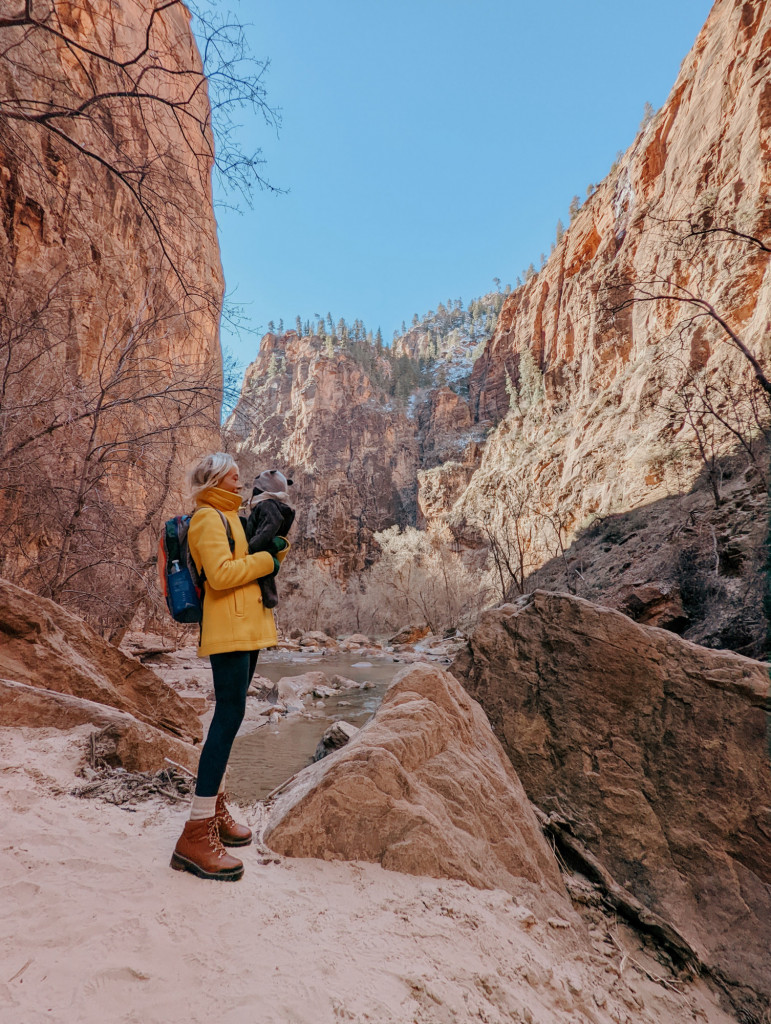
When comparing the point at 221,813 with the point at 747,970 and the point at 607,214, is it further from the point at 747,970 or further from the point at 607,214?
the point at 607,214

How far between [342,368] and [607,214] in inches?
1785

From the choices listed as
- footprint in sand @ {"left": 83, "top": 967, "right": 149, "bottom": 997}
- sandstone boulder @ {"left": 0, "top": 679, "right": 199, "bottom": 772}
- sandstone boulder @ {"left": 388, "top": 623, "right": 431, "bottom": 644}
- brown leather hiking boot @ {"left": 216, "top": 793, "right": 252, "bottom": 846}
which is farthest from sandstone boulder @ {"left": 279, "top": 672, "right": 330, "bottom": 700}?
sandstone boulder @ {"left": 388, "top": 623, "right": 431, "bottom": 644}

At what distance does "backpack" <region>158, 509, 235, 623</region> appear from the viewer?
7.07 feet

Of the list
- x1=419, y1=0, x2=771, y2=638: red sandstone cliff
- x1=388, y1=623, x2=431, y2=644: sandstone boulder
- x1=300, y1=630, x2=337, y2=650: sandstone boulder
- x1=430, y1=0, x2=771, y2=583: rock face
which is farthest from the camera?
x1=388, y1=623, x2=431, y2=644: sandstone boulder

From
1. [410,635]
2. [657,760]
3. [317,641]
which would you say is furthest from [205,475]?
[410,635]

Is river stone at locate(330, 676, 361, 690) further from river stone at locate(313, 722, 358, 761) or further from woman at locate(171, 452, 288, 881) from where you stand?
woman at locate(171, 452, 288, 881)

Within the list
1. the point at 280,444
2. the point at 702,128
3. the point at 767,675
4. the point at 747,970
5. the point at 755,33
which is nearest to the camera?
the point at 747,970

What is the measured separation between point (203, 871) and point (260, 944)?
0.44 meters

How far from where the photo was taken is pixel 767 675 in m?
3.30

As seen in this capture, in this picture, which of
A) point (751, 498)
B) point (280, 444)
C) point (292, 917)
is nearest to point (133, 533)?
point (292, 917)

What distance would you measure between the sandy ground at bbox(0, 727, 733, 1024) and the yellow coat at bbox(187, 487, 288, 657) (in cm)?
93

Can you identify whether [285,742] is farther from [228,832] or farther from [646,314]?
[646,314]

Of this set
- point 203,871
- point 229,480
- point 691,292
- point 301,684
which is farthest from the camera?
point 301,684

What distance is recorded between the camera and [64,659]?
3939 millimetres
